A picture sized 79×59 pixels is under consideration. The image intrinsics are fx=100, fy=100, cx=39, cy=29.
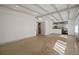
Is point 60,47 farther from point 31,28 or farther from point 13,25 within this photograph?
point 13,25

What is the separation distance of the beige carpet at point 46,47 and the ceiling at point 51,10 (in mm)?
606

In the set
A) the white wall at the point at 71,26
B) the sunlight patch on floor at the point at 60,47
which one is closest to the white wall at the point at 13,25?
the sunlight patch on floor at the point at 60,47

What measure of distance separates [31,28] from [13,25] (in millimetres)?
655

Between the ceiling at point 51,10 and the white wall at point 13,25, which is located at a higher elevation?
the ceiling at point 51,10

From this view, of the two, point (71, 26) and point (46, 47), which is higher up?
point (71, 26)

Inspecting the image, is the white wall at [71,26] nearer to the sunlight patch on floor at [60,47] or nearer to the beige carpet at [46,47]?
the beige carpet at [46,47]

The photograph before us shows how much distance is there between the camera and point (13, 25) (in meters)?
2.81

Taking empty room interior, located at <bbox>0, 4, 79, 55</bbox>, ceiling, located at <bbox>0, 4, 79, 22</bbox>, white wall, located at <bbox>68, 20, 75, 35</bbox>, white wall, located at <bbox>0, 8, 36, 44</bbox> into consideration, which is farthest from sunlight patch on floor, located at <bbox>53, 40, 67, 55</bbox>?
white wall, located at <bbox>0, 8, 36, 44</bbox>

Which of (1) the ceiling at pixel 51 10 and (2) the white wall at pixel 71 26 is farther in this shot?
(2) the white wall at pixel 71 26

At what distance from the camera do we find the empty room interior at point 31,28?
8.78ft

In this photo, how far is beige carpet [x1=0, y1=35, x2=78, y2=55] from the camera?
2.68 metres

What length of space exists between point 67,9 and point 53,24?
2.12ft

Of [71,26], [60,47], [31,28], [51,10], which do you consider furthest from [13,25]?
[71,26]
